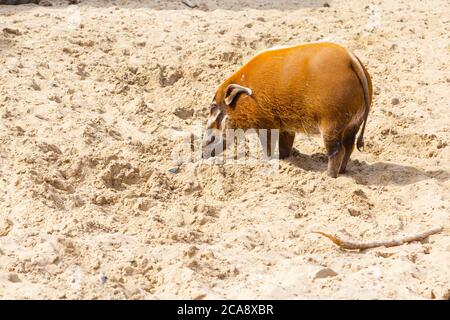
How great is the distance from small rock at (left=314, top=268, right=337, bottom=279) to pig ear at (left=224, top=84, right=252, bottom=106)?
200cm

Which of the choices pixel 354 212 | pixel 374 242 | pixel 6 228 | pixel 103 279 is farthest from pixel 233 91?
pixel 103 279

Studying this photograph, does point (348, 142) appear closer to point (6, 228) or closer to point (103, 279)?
point (103, 279)

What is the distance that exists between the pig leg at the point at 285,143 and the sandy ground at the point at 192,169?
18 centimetres

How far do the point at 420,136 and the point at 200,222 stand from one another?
2.25m

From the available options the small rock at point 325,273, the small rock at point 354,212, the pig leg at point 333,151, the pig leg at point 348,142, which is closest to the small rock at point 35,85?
the pig leg at point 333,151

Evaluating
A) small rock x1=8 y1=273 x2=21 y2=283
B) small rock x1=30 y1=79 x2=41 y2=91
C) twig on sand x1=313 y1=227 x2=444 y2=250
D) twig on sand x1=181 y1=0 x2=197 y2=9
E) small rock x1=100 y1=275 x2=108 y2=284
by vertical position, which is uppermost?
twig on sand x1=181 y1=0 x2=197 y2=9

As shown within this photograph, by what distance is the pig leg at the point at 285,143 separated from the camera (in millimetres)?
5955

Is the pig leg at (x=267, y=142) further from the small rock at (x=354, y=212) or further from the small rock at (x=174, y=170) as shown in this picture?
the small rock at (x=354, y=212)

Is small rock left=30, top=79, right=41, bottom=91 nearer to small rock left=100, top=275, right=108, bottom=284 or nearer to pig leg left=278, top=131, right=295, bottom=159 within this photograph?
pig leg left=278, top=131, right=295, bottom=159

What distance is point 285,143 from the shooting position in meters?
5.98

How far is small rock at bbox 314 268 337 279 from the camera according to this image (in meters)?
4.14

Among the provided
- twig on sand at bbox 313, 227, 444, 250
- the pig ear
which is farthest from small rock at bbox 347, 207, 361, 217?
the pig ear

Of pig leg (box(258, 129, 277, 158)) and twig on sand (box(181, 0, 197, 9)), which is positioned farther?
twig on sand (box(181, 0, 197, 9))
